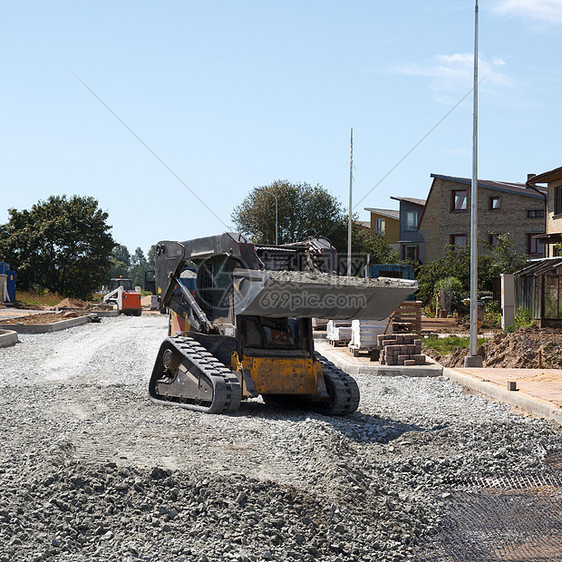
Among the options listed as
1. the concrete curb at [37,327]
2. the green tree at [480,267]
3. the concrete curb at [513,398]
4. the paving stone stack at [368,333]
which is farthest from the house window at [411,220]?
the concrete curb at [513,398]

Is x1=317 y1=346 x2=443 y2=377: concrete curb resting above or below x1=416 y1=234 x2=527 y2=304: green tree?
below

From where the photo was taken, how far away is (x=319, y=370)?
36.1 ft

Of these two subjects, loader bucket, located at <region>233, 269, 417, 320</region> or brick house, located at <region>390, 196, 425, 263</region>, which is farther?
brick house, located at <region>390, 196, 425, 263</region>

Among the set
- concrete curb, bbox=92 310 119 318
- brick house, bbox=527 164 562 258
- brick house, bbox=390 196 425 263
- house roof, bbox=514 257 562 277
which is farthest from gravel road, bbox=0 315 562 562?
brick house, bbox=390 196 425 263

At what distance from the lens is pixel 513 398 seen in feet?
40.9

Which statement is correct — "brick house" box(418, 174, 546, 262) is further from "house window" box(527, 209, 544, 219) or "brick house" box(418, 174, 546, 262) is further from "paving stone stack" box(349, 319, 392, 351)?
"paving stone stack" box(349, 319, 392, 351)

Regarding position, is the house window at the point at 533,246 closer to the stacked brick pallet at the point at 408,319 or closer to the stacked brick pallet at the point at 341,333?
the stacked brick pallet at the point at 408,319

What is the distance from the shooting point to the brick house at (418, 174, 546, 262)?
51.9 meters

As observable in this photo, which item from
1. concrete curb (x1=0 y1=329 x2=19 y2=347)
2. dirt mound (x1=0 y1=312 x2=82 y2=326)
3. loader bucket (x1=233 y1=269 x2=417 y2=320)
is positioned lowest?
concrete curb (x1=0 y1=329 x2=19 y2=347)

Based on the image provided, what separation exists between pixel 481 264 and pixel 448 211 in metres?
12.3

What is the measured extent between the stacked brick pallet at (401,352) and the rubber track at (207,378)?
7.43 m

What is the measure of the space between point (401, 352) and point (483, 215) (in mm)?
38322

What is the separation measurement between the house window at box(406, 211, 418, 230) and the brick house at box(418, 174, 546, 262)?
3864mm

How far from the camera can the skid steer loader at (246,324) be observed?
31.8ft
